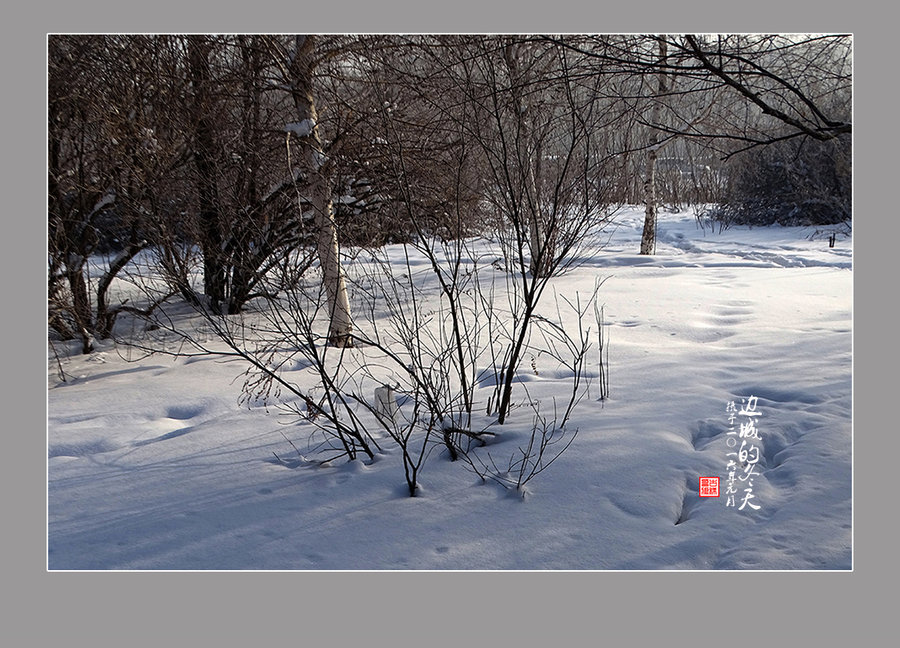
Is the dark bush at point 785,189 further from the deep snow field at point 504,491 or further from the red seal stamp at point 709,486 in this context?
the red seal stamp at point 709,486

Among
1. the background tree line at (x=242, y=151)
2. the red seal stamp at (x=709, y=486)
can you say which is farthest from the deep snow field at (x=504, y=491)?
the background tree line at (x=242, y=151)

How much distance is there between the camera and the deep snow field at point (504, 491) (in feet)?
7.22

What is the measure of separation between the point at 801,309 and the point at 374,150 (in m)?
3.41

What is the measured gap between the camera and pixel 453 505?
2.49m

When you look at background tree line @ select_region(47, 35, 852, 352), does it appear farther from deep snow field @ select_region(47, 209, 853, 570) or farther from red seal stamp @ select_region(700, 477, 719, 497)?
red seal stamp @ select_region(700, 477, 719, 497)

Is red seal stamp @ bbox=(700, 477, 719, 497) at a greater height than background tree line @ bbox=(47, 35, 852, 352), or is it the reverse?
background tree line @ bbox=(47, 35, 852, 352)

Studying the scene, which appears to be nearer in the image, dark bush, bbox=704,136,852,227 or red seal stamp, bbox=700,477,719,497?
red seal stamp, bbox=700,477,719,497

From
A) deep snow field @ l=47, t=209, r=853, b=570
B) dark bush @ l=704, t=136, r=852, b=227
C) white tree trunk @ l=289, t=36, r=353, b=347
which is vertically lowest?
deep snow field @ l=47, t=209, r=853, b=570

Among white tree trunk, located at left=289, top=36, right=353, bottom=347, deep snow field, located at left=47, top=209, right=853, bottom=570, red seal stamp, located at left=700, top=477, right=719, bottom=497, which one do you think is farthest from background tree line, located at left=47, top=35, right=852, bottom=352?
red seal stamp, located at left=700, top=477, right=719, bottom=497

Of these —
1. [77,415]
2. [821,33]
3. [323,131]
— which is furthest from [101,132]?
[821,33]

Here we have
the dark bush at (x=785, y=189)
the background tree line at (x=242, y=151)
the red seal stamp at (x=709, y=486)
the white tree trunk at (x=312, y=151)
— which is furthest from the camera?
the dark bush at (x=785, y=189)

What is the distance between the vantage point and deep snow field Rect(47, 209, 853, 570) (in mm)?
2201

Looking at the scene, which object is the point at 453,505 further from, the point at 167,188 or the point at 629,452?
the point at 167,188

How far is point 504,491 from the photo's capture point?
8.39 feet
